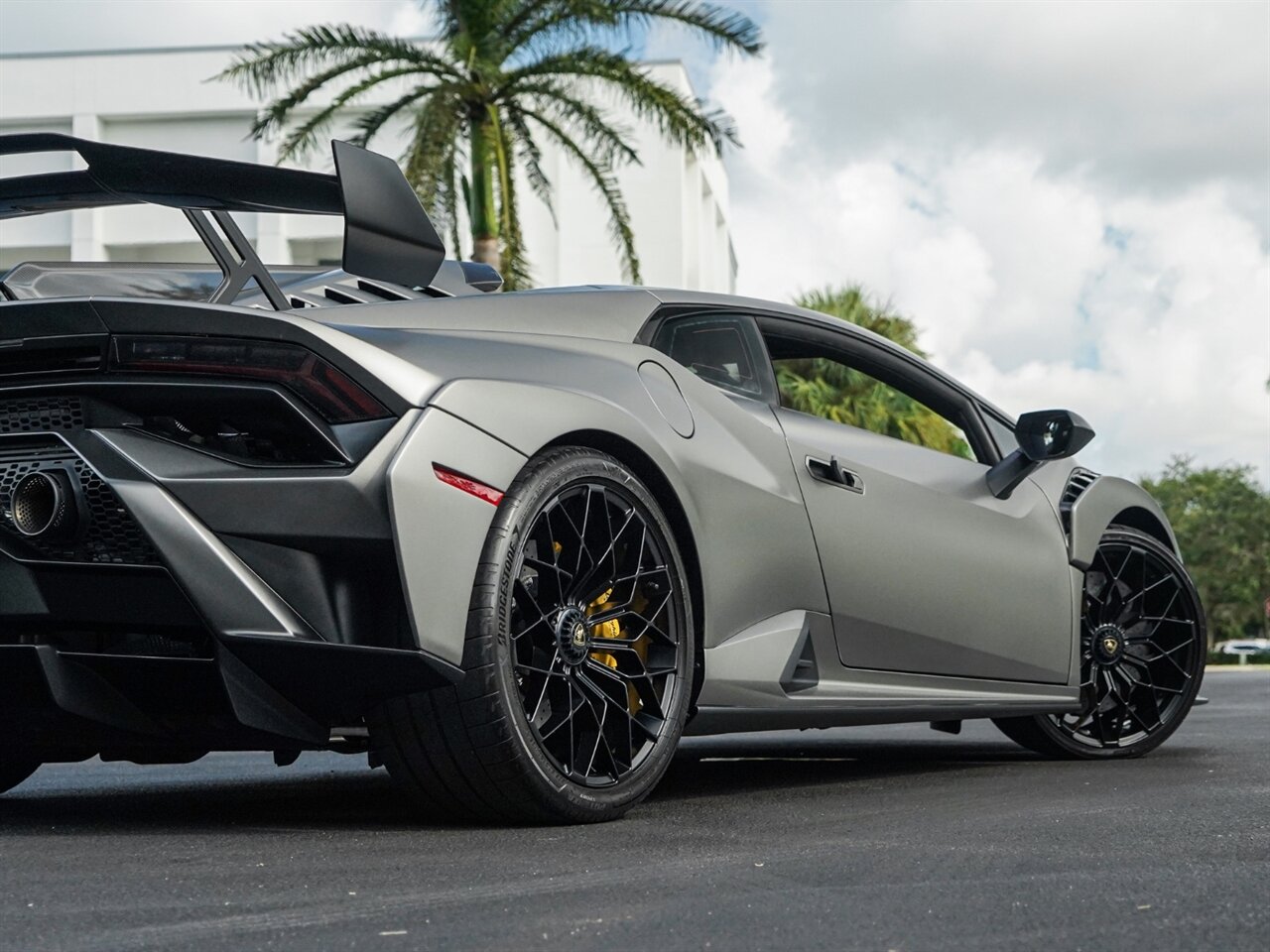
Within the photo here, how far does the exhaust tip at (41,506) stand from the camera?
3338 millimetres

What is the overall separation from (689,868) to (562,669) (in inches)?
27.1

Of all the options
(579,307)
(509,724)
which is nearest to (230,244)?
(579,307)

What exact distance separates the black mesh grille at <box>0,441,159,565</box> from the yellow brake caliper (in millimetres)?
1003

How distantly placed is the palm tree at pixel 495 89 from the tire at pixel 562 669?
13.1 metres

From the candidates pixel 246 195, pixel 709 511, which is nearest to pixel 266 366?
pixel 246 195

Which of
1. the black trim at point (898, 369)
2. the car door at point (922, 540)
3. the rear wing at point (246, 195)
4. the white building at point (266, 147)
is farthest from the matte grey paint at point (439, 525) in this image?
the white building at point (266, 147)

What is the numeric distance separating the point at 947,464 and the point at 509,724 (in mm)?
2192

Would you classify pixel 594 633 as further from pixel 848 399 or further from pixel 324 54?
pixel 848 399

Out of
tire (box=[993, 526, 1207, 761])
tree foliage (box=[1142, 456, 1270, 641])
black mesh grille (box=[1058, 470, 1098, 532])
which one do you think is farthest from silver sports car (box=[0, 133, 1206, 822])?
tree foliage (box=[1142, 456, 1270, 641])

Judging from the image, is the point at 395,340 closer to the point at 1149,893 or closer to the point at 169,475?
the point at 169,475

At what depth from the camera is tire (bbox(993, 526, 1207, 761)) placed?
577cm

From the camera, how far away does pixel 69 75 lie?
4303 cm

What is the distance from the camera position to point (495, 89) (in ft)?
57.3

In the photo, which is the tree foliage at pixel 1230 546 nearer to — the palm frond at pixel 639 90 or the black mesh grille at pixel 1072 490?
the palm frond at pixel 639 90
